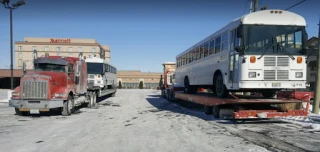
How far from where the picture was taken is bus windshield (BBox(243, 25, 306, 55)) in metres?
9.05

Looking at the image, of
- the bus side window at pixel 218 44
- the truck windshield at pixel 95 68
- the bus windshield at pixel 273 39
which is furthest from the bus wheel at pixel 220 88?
the truck windshield at pixel 95 68

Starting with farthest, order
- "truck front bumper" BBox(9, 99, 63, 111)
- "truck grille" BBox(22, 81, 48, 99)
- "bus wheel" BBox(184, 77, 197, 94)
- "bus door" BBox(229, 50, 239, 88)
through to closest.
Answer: "bus wheel" BBox(184, 77, 197, 94) < "truck grille" BBox(22, 81, 48, 99) < "truck front bumper" BBox(9, 99, 63, 111) < "bus door" BBox(229, 50, 239, 88)

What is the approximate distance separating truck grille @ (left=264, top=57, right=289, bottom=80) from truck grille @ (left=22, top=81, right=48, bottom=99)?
347 inches

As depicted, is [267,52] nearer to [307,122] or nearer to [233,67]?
[233,67]

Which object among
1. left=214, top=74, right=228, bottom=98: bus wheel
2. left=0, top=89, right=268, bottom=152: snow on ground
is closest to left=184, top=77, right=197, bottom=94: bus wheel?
left=214, top=74, right=228, bottom=98: bus wheel

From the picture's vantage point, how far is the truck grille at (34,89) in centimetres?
1141

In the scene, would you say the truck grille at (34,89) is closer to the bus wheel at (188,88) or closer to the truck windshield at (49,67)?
the truck windshield at (49,67)

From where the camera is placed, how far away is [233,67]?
375 inches

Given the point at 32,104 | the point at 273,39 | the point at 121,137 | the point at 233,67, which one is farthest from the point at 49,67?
the point at 273,39

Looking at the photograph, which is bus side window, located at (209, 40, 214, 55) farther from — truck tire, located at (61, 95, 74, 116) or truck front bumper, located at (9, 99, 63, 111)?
truck front bumper, located at (9, 99, 63, 111)

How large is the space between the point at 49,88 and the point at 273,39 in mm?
9092

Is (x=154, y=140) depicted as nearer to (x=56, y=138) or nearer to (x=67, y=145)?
(x=67, y=145)

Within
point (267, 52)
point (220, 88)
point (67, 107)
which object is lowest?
point (67, 107)

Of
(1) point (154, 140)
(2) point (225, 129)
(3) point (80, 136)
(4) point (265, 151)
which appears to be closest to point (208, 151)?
(4) point (265, 151)
